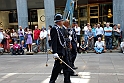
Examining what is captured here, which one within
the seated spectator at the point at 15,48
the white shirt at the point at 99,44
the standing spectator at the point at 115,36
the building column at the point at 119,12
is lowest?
the seated spectator at the point at 15,48

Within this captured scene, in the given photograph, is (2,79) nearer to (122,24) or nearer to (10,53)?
(10,53)

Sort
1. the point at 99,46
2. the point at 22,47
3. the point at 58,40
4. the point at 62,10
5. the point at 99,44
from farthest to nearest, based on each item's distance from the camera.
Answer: the point at 62,10 → the point at 22,47 → the point at 99,44 → the point at 99,46 → the point at 58,40

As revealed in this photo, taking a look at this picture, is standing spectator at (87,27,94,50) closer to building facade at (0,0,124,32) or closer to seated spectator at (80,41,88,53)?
seated spectator at (80,41,88,53)

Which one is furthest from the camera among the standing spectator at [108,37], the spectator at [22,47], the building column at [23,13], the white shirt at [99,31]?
the building column at [23,13]

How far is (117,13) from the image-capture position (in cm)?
1658

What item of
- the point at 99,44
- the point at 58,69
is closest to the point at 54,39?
the point at 58,69

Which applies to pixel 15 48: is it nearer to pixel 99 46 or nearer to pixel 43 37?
pixel 43 37

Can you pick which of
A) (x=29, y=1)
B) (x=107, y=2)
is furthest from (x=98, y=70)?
(x=29, y=1)

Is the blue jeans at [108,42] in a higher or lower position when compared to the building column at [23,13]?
lower

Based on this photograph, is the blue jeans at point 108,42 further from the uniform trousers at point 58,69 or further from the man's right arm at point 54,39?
the man's right arm at point 54,39

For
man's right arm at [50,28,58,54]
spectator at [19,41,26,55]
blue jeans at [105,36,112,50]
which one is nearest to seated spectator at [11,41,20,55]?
spectator at [19,41,26,55]

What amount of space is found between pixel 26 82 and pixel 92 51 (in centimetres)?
825

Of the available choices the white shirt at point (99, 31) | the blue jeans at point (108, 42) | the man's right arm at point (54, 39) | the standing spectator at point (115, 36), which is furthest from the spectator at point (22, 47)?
the man's right arm at point (54, 39)

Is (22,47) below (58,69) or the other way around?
below
